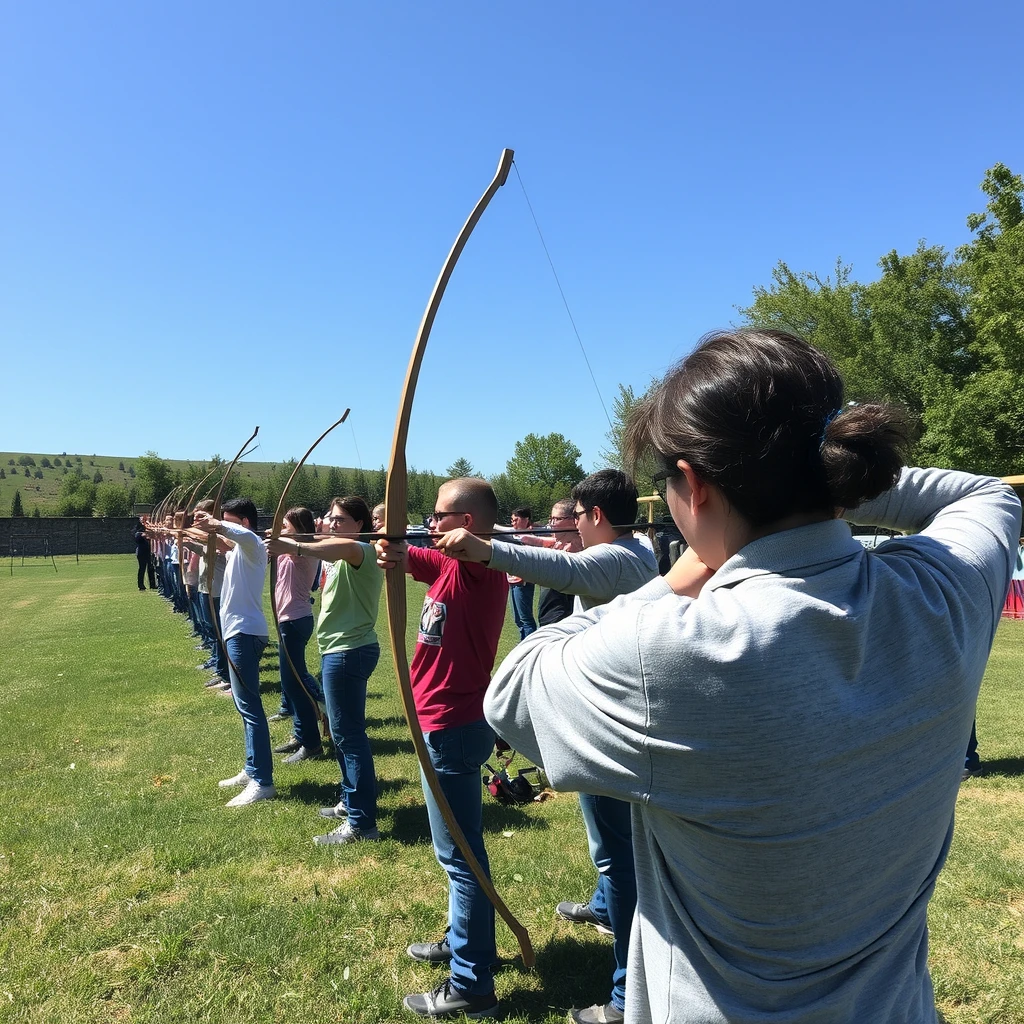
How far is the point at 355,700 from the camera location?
428 cm

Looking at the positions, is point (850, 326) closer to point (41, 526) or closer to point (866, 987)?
point (866, 987)

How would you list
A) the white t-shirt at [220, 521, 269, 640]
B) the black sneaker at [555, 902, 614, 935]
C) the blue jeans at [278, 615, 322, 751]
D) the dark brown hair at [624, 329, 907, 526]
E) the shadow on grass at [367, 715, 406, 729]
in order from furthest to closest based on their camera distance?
the shadow on grass at [367, 715, 406, 729] → the blue jeans at [278, 615, 322, 751] → the white t-shirt at [220, 521, 269, 640] → the black sneaker at [555, 902, 614, 935] → the dark brown hair at [624, 329, 907, 526]

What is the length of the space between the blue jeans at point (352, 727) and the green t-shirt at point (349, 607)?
0.24 feet

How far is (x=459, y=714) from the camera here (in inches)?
112

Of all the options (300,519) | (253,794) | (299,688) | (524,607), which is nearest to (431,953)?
(253,794)

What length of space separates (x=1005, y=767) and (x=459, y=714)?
4.53 m

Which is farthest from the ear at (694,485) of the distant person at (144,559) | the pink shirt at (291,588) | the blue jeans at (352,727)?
the distant person at (144,559)

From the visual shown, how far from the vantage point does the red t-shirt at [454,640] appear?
2.87 metres

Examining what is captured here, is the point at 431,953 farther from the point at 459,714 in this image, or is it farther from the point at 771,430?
the point at 771,430

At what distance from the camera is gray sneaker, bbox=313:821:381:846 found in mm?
4266

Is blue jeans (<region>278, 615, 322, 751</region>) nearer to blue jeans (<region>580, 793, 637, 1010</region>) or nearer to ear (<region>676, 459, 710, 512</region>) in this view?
blue jeans (<region>580, 793, 637, 1010</region>)

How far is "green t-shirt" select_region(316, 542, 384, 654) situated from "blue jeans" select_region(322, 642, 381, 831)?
0.24 ft

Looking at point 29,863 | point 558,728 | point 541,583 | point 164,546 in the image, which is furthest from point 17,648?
point 558,728

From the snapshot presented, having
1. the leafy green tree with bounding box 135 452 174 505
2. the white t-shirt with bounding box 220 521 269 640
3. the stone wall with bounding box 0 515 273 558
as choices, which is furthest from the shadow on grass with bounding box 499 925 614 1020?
the leafy green tree with bounding box 135 452 174 505
